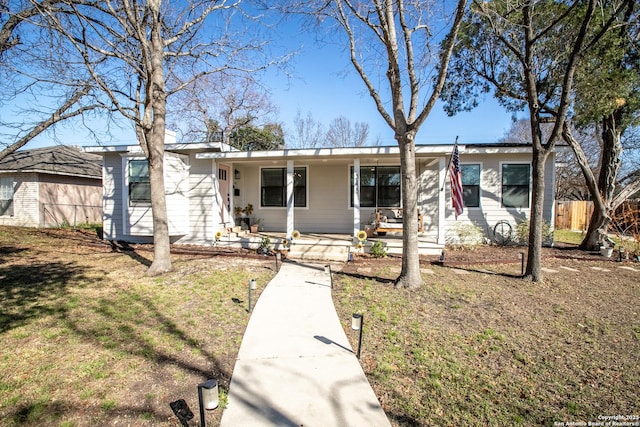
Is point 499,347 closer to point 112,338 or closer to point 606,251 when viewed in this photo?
point 112,338

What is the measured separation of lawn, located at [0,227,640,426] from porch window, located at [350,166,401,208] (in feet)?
13.9

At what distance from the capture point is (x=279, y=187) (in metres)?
11.4

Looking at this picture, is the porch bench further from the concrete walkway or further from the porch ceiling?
the concrete walkway

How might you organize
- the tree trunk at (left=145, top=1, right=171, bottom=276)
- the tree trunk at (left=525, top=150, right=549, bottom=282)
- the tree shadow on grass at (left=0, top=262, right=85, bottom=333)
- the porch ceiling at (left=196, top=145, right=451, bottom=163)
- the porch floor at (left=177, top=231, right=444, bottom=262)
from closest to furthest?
the tree shadow on grass at (left=0, top=262, right=85, bottom=333) < the tree trunk at (left=525, top=150, right=549, bottom=282) < the tree trunk at (left=145, top=1, right=171, bottom=276) < the porch floor at (left=177, top=231, right=444, bottom=262) < the porch ceiling at (left=196, top=145, right=451, bottom=163)

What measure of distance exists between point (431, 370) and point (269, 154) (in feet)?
24.4

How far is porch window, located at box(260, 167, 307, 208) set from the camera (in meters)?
11.2

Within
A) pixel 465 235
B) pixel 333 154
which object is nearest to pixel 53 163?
pixel 333 154

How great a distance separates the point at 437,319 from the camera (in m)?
4.44

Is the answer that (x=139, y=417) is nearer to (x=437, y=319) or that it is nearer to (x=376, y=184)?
(x=437, y=319)

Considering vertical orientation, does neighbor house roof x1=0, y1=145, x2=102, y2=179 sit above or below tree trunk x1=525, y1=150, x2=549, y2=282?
above

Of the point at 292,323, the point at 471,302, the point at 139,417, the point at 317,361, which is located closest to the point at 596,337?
the point at 471,302

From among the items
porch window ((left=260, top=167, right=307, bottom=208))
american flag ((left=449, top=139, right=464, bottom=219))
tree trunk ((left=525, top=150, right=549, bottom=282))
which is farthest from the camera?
porch window ((left=260, top=167, right=307, bottom=208))

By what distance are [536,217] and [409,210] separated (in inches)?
109

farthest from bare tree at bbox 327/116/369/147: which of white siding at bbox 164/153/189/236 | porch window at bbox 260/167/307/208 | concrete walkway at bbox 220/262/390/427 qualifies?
concrete walkway at bbox 220/262/390/427
